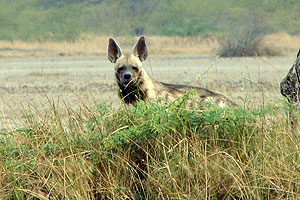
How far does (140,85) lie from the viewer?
717 centimetres

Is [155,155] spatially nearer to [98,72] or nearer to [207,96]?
[207,96]

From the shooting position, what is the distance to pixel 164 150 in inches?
190

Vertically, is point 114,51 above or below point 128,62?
above

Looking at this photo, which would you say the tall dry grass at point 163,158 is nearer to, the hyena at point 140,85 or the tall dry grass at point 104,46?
the hyena at point 140,85

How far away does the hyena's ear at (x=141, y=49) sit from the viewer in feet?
24.7

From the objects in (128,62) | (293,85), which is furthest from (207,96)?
(293,85)

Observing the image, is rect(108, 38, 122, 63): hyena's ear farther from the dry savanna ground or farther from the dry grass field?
the dry grass field

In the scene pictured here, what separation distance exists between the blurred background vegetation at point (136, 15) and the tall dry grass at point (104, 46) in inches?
341

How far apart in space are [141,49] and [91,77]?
10506 mm

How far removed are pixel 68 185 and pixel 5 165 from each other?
0.66 m

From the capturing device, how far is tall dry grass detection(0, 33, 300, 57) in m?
29.2

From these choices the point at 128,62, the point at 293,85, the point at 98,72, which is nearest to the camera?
the point at 293,85

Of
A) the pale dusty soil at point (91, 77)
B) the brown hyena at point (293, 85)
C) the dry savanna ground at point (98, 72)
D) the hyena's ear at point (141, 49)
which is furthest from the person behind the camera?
the pale dusty soil at point (91, 77)

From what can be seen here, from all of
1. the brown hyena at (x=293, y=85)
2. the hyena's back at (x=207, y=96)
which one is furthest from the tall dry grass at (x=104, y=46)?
the brown hyena at (x=293, y=85)
